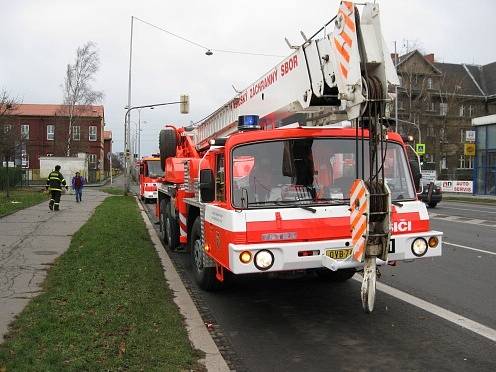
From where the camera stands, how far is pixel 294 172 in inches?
234

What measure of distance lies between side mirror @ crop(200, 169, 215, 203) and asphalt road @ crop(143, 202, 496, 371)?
3.63 ft

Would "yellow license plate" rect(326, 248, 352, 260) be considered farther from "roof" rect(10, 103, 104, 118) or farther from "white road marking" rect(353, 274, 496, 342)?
"roof" rect(10, 103, 104, 118)

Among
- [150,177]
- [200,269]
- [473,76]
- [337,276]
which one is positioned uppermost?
[473,76]

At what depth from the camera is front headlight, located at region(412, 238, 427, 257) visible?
579cm

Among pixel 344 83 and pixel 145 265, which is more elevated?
pixel 344 83

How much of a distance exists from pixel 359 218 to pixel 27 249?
25.0 ft

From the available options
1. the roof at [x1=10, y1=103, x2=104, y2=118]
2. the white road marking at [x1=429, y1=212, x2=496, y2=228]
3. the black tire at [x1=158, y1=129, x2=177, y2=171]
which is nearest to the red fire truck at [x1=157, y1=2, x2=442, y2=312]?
the black tire at [x1=158, y1=129, x2=177, y2=171]

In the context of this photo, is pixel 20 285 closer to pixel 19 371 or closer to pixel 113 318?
pixel 113 318

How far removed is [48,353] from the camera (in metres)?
4.54

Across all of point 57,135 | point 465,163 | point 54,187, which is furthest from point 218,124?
point 465,163

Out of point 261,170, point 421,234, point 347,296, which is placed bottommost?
point 347,296

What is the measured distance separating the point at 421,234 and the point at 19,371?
412cm

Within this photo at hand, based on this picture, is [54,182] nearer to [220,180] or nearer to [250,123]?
[250,123]

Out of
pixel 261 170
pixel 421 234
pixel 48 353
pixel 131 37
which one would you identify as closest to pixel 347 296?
pixel 421 234
